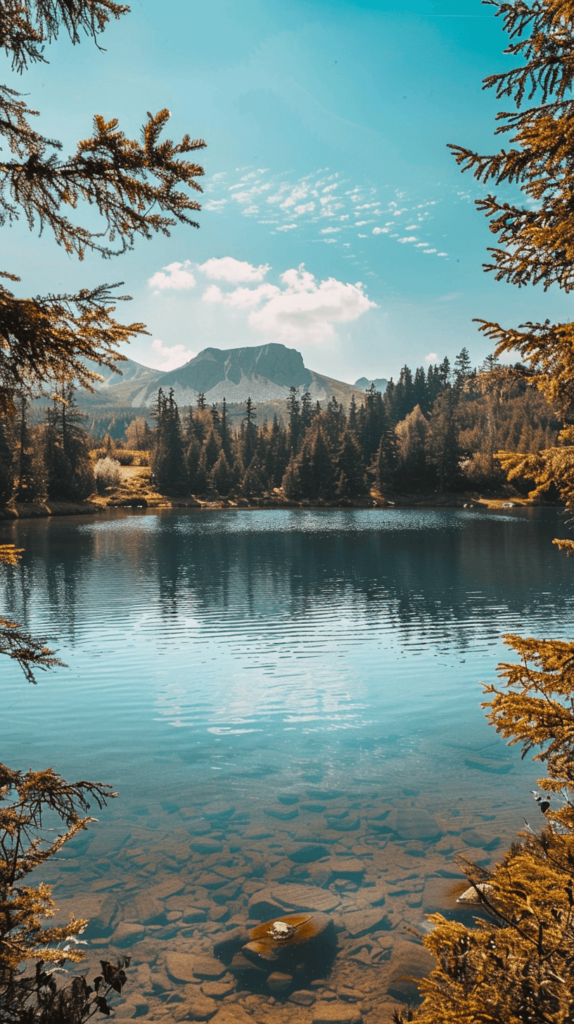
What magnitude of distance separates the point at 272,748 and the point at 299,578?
27669mm

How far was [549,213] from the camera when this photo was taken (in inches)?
250

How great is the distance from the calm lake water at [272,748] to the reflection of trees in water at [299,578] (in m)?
0.30

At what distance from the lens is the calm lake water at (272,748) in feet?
32.0

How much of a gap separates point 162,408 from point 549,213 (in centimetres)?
13575

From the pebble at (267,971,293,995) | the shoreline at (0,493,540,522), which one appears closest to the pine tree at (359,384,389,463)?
the shoreline at (0,493,540,522)

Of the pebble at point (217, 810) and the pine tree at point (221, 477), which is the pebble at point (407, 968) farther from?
the pine tree at point (221, 477)

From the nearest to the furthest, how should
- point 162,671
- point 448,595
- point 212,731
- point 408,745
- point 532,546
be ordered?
point 408,745 < point 212,731 < point 162,671 < point 448,595 < point 532,546

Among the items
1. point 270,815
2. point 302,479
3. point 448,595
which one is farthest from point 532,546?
point 302,479

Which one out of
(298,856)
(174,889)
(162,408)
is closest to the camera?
(174,889)

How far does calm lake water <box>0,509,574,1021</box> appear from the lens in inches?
384

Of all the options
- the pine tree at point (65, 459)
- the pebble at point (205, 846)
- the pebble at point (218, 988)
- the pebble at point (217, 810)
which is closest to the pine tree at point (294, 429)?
the pine tree at point (65, 459)

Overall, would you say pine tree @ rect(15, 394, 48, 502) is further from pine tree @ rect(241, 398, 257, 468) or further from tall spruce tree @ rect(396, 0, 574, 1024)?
tall spruce tree @ rect(396, 0, 574, 1024)

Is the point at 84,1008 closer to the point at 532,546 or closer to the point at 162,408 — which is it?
the point at 532,546

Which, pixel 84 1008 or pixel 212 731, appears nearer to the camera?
pixel 84 1008
